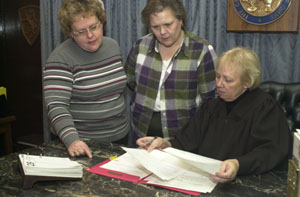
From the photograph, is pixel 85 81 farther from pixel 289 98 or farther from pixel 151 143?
pixel 289 98

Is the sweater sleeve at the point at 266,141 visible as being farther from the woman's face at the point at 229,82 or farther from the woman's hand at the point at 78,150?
the woman's hand at the point at 78,150

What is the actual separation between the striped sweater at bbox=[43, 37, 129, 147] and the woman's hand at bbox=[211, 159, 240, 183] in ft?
2.98

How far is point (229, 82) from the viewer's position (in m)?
1.91

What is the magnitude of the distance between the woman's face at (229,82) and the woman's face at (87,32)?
79 cm

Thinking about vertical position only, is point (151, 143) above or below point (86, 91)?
below

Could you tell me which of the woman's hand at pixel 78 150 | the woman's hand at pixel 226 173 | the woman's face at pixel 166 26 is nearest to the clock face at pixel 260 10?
the woman's face at pixel 166 26

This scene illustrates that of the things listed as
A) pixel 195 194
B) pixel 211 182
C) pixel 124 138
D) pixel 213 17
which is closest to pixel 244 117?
pixel 211 182

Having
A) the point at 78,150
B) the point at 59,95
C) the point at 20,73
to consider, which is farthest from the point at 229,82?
the point at 20,73

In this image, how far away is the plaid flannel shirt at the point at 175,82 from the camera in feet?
7.37

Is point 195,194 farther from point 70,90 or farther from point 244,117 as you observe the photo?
point 70,90

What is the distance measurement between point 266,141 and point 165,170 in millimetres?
571

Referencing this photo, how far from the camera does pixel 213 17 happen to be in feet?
9.32

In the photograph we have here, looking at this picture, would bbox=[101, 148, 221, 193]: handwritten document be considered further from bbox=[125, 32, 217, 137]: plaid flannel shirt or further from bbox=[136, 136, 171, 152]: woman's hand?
bbox=[125, 32, 217, 137]: plaid flannel shirt

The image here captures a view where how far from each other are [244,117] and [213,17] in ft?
3.93
